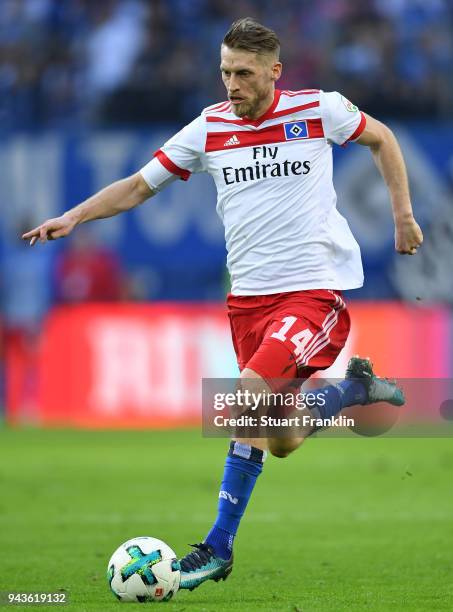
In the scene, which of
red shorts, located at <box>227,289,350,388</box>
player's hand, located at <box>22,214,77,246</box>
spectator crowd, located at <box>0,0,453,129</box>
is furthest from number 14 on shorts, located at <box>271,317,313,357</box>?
spectator crowd, located at <box>0,0,453,129</box>

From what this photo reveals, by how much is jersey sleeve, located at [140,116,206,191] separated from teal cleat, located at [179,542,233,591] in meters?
1.82

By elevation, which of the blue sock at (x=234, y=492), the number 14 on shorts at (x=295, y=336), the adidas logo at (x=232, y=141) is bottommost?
the blue sock at (x=234, y=492)

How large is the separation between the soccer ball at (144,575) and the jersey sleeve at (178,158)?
185cm

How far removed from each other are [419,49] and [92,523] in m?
12.2

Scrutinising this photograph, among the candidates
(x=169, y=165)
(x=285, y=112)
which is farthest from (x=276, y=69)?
(x=169, y=165)

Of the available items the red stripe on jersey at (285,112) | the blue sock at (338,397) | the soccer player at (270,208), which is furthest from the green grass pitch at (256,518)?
the red stripe on jersey at (285,112)

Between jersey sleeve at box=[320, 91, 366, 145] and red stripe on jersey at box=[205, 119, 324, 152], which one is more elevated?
jersey sleeve at box=[320, 91, 366, 145]

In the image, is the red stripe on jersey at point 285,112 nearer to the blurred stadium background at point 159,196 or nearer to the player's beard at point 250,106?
the player's beard at point 250,106

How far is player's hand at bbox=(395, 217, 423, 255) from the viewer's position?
21.3 feet

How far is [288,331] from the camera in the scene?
248 inches

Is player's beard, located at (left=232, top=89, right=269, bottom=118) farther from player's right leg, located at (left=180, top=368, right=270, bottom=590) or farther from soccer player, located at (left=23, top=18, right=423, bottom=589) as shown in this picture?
player's right leg, located at (left=180, top=368, right=270, bottom=590)

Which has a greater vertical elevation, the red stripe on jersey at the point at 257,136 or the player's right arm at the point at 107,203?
the red stripe on jersey at the point at 257,136

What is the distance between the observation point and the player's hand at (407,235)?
6.48 meters

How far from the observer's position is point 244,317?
664 cm
